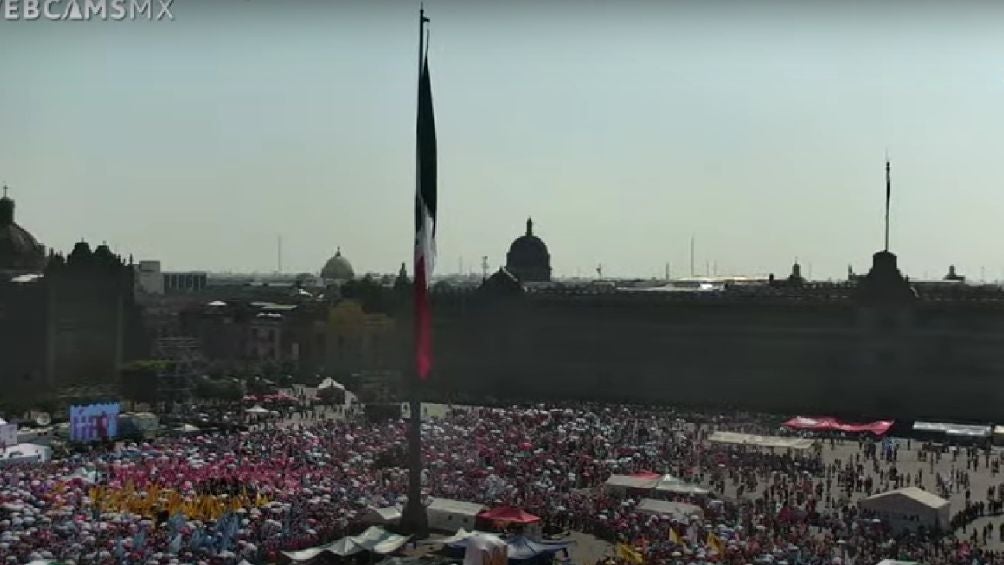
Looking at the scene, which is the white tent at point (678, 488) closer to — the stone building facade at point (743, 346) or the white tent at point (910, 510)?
the white tent at point (910, 510)

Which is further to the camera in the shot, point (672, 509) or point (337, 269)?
point (337, 269)

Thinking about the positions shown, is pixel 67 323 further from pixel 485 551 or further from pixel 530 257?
pixel 485 551

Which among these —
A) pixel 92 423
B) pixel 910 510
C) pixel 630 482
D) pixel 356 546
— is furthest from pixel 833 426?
pixel 92 423

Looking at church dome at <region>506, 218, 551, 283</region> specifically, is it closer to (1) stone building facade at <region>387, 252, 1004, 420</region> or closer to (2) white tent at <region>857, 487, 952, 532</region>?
(1) stone building facade at <region>387, 252, 1004, 420</region>

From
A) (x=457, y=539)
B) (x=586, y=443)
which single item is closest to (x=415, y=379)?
(x=457, y=539)

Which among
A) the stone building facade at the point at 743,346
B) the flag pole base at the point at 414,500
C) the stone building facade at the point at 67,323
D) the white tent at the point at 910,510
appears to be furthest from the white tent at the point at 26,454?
the stone building facade at the point at 743,346

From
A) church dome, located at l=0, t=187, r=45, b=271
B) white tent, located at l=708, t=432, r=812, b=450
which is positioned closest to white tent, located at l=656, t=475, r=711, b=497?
white tent, located at l=708, t=432, r=812, b=450
